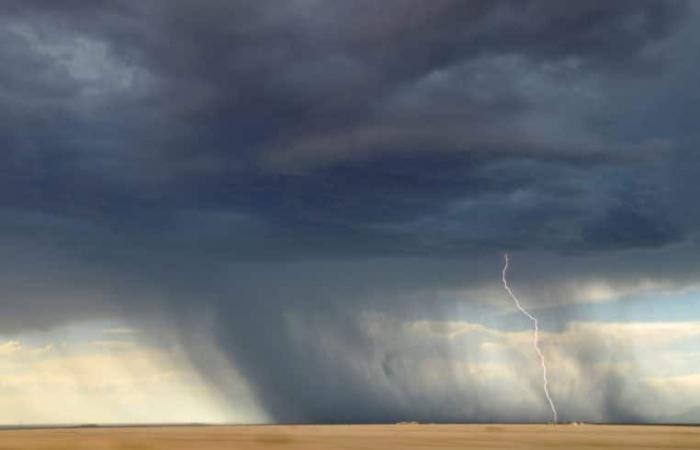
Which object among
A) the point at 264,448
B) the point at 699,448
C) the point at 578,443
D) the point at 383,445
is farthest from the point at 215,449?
the point at 699,448

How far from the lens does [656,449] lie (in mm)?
90438

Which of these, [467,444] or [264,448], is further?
[467,444]

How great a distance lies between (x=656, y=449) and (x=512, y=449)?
664 inches

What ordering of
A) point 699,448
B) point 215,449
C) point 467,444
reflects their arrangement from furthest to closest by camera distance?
1. point 467,444
2. point 699,448
3. point 215,449

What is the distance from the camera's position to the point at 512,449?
8712 centimetres

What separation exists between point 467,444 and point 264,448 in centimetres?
2442

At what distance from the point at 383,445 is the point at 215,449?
61.2ft

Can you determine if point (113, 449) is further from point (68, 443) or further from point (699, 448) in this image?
point (699, 448)

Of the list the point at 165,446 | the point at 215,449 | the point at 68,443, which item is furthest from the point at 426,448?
the point at 68,443

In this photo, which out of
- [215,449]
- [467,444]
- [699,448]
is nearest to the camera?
[215,449]

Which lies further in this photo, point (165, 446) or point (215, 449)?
point (165, 446)

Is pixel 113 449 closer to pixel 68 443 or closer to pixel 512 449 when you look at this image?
pixel 68 443

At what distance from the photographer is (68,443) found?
101188mm

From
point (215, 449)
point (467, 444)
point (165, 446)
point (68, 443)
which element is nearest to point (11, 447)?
point (68, 443)
